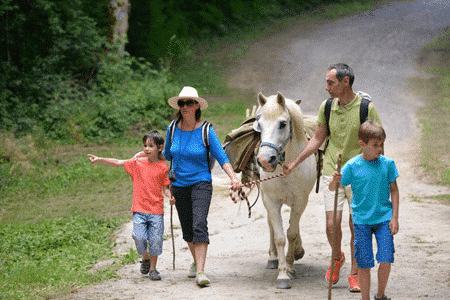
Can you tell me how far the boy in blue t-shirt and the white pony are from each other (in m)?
0.92

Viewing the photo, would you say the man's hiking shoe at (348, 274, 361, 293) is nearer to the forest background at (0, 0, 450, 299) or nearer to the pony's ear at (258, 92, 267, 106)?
the pony's ear at (258, 92, 267, 106)

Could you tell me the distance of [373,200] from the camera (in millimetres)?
4914

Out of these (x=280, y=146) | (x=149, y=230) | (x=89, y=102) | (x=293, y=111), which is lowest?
(x=149, y=230)

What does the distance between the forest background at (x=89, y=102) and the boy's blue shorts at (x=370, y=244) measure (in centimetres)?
287

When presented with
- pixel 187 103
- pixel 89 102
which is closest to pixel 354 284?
pixel 187 103

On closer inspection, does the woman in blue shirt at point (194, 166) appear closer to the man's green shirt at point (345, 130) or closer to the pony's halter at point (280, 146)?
the pony's halter at point (280, 146)

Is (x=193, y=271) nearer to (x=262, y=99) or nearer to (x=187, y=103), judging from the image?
(x=187, y=103)

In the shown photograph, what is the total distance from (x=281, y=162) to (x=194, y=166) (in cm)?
85

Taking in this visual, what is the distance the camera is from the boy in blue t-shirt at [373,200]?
4887mm

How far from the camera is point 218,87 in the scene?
62.5 ft

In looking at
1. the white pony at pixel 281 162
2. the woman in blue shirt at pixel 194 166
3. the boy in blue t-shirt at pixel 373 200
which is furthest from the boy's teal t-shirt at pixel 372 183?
the woman in blue shirt at pixel 194 166

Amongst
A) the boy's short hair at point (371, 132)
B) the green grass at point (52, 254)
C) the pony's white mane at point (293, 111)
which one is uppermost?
the pony's white mane at point (293, 111)

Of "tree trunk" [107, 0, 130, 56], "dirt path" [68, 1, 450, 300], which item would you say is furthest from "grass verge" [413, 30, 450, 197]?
"tree trunk" [107, 0, 130, 56]

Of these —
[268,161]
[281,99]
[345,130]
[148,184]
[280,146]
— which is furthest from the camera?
[148,184]
